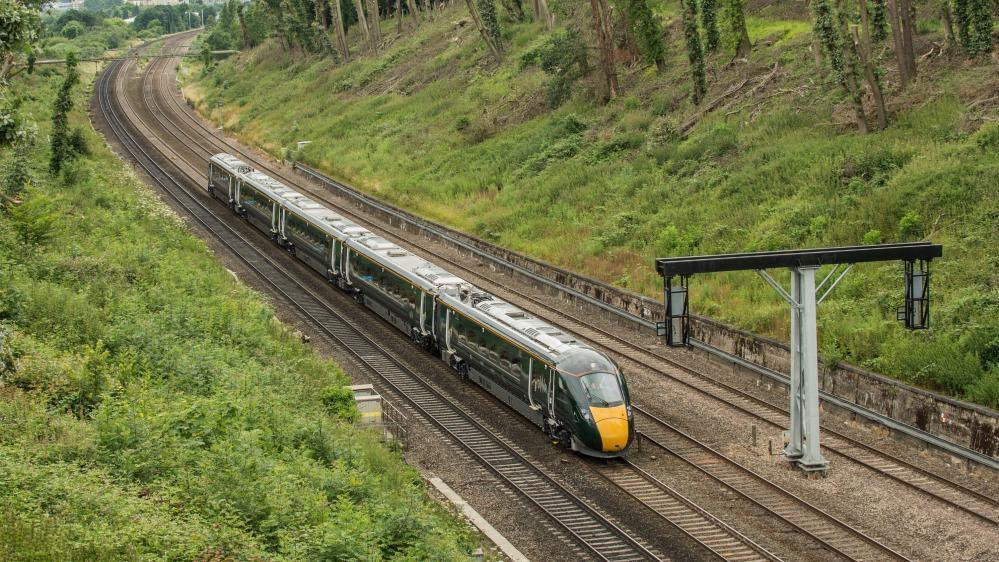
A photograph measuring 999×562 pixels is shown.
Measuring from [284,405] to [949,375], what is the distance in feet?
54.1

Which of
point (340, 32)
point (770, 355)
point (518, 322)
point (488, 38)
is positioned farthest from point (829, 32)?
point (340, 32)

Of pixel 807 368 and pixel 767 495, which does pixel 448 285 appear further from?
pixel 767 495

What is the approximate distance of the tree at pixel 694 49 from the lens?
Result: 161 feet

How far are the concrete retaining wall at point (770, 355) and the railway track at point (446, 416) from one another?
8242 mm

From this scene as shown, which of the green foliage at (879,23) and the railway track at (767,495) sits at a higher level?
the green foliage at (879,23)

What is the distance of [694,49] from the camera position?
50688 mm

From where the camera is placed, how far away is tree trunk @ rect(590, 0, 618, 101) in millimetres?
55875

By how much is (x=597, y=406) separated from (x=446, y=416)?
18.2 ft

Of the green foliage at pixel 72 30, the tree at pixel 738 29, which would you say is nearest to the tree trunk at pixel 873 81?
the tree at pixel 738 29

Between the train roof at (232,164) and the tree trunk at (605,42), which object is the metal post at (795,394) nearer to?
the tree trunk at (605,42)

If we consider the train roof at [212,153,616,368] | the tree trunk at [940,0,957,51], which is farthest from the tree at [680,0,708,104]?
the train roof at [212,153,616,368]

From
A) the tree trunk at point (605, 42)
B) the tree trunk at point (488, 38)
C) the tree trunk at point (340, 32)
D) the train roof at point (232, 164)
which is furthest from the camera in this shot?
the tree trunk at point (340, 32)

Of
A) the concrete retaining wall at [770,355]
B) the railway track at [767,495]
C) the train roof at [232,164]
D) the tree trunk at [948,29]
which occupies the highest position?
the tree trunk at [948,29]

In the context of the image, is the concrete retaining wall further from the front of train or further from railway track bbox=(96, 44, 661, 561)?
railway track bbox=(96, 44, 661, 561)
